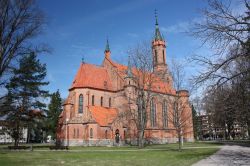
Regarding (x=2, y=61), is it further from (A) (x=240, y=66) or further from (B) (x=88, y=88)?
(B) (x=88, y=88)

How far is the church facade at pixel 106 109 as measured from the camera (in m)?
47.6

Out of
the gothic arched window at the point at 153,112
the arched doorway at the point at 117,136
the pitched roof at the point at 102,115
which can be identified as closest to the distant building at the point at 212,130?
the gothic arched window at the point at 153,112

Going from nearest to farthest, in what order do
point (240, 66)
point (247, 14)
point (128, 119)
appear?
1. point (247, 14)
2. point (240, 66)
3. point (128, 119)

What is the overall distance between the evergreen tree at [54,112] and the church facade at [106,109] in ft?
24.9

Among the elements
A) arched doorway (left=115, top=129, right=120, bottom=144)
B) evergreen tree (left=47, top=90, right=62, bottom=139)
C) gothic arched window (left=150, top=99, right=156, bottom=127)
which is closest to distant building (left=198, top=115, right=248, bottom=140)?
gothic arched window (left=150, top=99, right=156, bottom=127)

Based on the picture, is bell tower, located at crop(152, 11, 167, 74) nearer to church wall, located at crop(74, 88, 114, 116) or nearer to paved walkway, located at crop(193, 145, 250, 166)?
church wall, located at crop(74, 88, 114, 116)

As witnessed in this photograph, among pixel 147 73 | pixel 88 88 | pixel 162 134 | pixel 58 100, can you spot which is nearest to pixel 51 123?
pixel 58 100

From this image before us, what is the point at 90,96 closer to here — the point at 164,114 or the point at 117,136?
the point at 117,136

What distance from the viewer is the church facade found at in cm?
4762

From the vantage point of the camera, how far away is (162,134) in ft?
192

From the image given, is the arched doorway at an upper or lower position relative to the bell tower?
lower

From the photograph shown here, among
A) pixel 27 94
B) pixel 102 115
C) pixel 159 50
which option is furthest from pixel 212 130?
pixel 27 94

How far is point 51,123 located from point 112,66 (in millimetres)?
18644

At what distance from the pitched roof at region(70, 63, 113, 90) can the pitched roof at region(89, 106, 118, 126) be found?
4.61 metres
